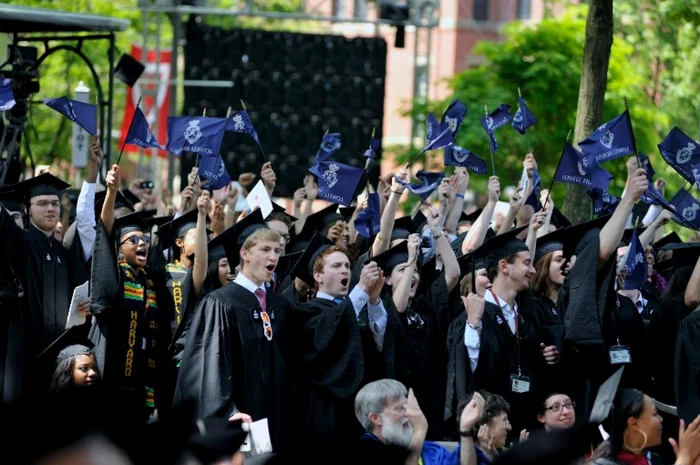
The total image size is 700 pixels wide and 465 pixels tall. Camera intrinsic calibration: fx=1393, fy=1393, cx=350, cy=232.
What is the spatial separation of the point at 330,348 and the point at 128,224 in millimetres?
2015

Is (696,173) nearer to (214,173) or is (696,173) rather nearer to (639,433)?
(214,173)

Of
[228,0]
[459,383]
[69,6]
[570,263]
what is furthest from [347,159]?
[228,0]

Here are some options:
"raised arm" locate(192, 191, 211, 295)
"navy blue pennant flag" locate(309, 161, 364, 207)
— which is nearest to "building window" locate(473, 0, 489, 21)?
"navy blue pennant flag" locate(309, 161, 364, 207)

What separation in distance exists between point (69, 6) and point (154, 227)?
16.2 meters

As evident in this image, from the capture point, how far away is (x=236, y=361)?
7.80 m

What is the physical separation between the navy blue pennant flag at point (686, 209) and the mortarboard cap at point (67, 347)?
461 cm

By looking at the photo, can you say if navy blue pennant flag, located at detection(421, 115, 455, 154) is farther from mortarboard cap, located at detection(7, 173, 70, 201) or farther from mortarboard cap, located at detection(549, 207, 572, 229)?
mortarboard cap, located at detection(7, 173, 70, 201)

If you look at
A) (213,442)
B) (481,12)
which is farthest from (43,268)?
(481,12)

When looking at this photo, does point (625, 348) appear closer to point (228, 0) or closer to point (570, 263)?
point (570, 263)

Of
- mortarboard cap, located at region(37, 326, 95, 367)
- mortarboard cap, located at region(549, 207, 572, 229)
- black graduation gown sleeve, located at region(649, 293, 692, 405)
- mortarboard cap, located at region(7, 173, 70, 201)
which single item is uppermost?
mortarboard cap, located at region(7, 173, 70, 201)

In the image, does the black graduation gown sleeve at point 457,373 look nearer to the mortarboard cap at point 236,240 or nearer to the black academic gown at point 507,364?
the black academic gown at point 507,364

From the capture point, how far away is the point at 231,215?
1159 cm

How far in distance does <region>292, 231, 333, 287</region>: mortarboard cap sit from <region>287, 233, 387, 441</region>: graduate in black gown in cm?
36

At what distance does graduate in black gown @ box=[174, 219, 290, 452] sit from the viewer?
7.62m
